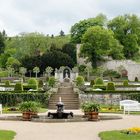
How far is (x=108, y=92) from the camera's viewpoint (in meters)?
38.8

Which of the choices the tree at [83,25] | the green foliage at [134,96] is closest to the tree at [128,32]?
the tree at [83,25]

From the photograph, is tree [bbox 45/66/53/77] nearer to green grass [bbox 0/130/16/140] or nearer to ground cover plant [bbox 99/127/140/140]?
green grass [bbox 0/130/16/140]

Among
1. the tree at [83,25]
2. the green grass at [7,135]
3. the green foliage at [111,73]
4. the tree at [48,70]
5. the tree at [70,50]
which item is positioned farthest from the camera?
the tree at [83,25]

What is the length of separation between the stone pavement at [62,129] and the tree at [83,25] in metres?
72.3

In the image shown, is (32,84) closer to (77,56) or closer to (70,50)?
(77,56)

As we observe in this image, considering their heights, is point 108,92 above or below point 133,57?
below

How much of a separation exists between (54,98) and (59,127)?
20.5 m

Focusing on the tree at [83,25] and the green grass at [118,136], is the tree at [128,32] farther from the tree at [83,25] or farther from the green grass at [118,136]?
the green grass at [118,136]

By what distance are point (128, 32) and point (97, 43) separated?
10.4m

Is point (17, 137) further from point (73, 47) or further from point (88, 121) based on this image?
point (73, 47)

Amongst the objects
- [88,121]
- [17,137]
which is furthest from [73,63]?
[17,137]

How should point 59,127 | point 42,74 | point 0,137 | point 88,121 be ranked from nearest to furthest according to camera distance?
point 0,137, point 59,127, point 88,121, point 42,74

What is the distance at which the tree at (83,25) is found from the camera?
9381cm

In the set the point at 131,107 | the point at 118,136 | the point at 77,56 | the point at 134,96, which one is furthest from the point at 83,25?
the point at 118,136
